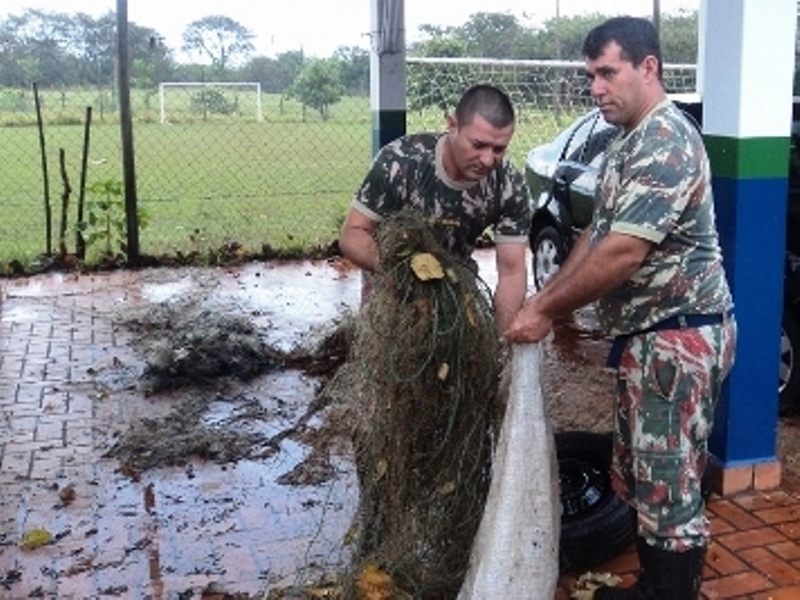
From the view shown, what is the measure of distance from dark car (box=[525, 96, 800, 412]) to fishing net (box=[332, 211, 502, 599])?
8.92 feet

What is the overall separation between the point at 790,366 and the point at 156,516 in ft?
10.9

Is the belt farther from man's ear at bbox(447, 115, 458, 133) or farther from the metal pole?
the metal pole

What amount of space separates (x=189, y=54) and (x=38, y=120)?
5.84 m

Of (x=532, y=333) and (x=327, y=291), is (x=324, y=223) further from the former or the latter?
(x=532, y=333)

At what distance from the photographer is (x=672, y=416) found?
333 cm

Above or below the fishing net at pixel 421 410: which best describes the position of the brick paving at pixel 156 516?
below

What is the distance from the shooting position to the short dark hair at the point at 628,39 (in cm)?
317

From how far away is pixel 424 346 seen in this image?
3398 mm

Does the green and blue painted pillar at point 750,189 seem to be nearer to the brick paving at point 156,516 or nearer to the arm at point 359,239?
the brick paving at point 156,516

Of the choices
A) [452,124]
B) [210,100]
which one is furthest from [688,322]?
[210,100]

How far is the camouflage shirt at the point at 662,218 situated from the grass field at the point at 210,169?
22.6ft

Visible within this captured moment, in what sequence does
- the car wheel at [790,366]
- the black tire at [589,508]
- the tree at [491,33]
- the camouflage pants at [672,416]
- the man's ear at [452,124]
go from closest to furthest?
the camouflage pants at [672,416] → the man's ear at [452,124] → the black tire at [589,508] → the car wheel at [790,366] → the tree at [491,33]

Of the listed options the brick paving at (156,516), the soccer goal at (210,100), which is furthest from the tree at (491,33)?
the brick paving at (156,516)

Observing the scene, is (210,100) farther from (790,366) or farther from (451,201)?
(451,201)
